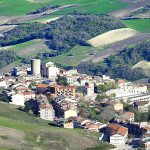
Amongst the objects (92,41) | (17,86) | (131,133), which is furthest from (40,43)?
(131,133)

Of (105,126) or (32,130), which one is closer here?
(32,130)

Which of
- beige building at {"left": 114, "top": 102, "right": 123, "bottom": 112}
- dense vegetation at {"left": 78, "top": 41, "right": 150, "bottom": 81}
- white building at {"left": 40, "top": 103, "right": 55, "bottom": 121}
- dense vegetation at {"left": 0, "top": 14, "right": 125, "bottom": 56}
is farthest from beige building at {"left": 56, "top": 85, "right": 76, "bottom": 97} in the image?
dense vegetation at {"left": 0, "top": 14, "right": 125, "bottom": 56}

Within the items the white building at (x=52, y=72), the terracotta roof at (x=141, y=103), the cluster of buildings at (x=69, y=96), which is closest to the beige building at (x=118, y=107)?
the cluster of buildings at (x=69, y=96)

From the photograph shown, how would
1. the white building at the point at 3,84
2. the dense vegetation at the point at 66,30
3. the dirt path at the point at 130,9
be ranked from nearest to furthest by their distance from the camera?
1. the white building at the point at 3,84
2. the dense vegetation at the point at 66,30
3. the dirt path at the point at 130,9

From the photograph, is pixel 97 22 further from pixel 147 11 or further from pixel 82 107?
pixel 82 107

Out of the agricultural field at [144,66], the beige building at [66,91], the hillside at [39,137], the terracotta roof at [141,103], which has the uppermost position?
the hillside at [39,137]

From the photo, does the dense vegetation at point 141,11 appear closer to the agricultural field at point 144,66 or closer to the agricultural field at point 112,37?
the agricultural field at point 112,37
